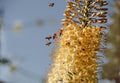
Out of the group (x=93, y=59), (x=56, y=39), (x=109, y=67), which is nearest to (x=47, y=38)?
(x=56, y=39)

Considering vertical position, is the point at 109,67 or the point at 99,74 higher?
the point at 109,67

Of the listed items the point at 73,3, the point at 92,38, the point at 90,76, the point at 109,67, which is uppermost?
the point at 109,67

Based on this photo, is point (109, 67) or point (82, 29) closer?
point (82, 29)

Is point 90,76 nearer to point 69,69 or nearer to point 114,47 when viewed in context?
point 69,69
